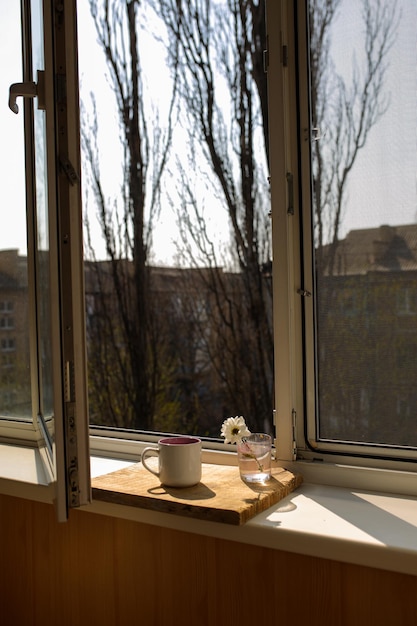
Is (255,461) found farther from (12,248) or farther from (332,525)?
(12,248)

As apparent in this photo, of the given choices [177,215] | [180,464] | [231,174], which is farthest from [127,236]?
[180,464]

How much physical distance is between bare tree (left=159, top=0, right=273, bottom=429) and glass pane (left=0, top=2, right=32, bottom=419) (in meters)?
1.09

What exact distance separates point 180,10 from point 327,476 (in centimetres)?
226

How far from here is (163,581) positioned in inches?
48.1

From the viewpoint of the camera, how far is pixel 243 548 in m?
1.13

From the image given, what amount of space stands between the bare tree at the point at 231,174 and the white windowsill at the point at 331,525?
1557 millimetres

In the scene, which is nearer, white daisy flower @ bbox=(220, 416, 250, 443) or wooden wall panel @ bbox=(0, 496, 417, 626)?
wooden wall panel @ bbox=(0, 496, 417, 626)

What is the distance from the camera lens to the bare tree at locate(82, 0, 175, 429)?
2920mm

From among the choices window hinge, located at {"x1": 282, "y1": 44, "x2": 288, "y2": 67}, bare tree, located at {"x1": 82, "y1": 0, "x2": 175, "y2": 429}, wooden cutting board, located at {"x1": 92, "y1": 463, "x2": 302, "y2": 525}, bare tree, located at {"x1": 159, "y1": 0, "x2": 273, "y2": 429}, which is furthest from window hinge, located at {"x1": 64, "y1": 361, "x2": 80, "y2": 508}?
bare tree, located at {"x1": 82, "y1": 0, "x2": 175, "y2": 429}

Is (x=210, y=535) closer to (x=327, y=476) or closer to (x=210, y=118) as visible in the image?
(x=327, y=476)

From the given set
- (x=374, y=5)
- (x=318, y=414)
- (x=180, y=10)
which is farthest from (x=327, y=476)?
(x=180, y=10)

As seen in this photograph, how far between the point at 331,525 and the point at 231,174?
6.23 feet

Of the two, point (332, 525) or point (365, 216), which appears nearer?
point (332, 525)

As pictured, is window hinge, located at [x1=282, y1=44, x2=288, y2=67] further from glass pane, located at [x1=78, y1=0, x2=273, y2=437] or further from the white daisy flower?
glass pane, located at [x1=78, y1=0, x2=273, y2=437]
